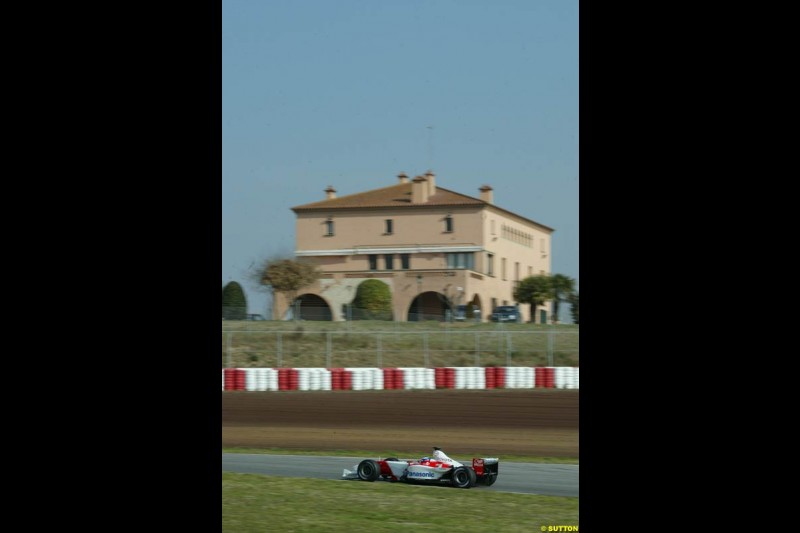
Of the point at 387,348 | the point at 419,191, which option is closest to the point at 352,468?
the point at 387,348

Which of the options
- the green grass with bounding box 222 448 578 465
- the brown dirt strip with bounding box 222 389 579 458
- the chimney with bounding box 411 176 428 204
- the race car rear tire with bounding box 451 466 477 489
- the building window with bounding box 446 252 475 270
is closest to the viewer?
the race car rear tire with bounding box 451 466 477 489

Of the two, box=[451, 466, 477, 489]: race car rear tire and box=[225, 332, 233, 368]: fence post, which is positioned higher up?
box=[225, 332, 233, 368]: fence post

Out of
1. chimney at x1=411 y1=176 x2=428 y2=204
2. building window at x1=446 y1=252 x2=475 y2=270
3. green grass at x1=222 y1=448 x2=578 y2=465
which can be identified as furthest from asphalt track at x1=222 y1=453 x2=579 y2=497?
chimney at x1=411 y1=176 x2=428 y2=204

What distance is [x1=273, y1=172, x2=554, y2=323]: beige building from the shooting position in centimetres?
4744

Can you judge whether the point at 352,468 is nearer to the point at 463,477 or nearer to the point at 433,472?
the point at 433,472

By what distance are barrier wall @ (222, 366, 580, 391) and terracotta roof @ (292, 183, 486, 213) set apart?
3187cm

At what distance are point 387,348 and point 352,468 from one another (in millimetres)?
14629

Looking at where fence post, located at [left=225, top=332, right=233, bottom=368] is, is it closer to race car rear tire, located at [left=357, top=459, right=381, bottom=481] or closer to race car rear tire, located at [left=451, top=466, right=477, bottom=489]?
Result: race car rear tire, located at [left=357, top=459, right=381, bottom=481]
